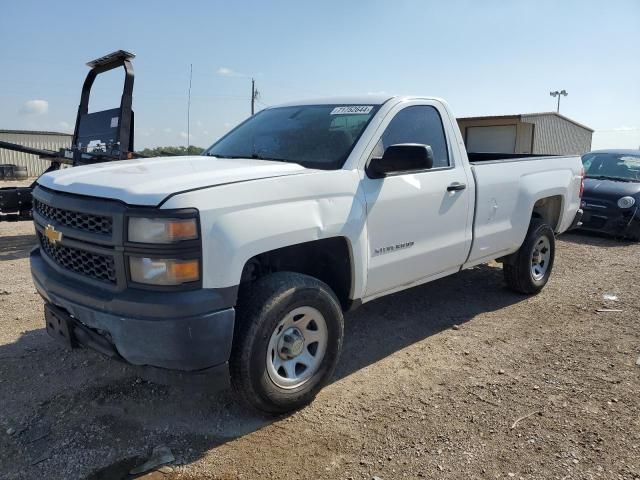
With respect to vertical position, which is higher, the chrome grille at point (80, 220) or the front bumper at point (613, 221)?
the chrome grille at point (80, 220)

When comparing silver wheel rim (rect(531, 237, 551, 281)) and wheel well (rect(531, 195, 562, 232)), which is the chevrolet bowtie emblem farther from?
wheel well (rect(531, 195, 562, 232))

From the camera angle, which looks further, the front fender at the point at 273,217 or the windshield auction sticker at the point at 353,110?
the windshield auction sticker at the point at 353,110

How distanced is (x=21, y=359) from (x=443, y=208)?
3.43 metres

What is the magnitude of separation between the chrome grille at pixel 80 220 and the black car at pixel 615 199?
8.92 metres

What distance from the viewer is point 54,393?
11.4ft

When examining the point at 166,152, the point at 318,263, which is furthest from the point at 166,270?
the point at 166,152

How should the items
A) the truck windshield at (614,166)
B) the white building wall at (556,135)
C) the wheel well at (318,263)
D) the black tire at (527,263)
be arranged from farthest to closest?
1. the white building wall at (556,135)
2. the truck windshield at (614,166)
3. the black tire at (527,263)
4. the wheel well at (318,263)

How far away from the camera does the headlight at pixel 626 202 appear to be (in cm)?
904

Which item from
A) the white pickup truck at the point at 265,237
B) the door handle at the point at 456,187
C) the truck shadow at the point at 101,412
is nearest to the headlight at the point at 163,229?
the white pickup truck at the point at 265,237

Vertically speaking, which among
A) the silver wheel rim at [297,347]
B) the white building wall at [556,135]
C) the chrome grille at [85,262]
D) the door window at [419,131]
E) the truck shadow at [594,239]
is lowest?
the truck shadow at [594,239]

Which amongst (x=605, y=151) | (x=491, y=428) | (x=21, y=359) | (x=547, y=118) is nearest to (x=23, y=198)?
(x=21, y=359)

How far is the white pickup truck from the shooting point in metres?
2.63

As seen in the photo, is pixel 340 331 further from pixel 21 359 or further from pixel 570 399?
pixel 21 359

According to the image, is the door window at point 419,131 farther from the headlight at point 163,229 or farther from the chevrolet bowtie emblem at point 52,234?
the chevrolet bowtie emblem at point 52,234
